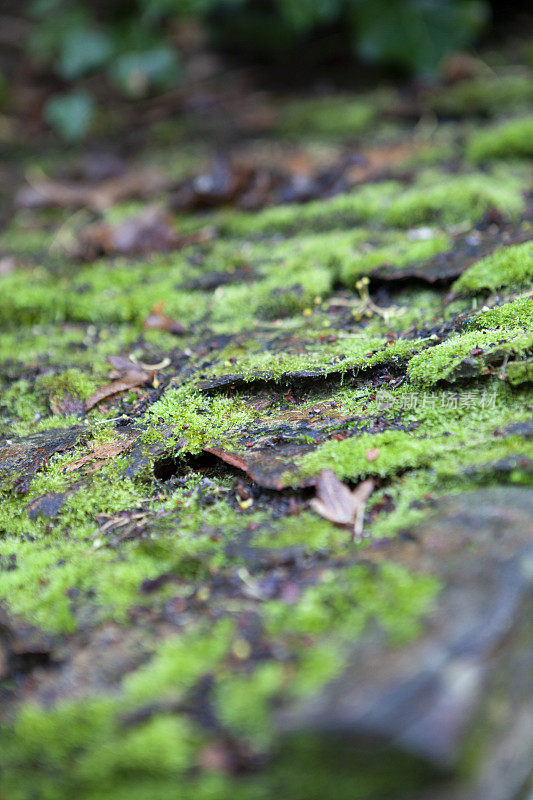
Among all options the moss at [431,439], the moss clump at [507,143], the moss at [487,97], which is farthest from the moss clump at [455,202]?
the moss at [431,439]

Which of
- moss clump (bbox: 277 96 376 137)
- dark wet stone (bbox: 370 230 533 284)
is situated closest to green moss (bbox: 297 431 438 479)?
dark wet stone (bbox: 370 230 533 284)

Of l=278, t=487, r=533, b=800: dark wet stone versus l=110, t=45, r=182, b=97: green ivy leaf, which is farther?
l=110, t=45, r=182, b=97: green ivy leaf

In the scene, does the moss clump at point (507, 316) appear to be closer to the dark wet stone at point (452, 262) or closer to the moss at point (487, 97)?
the dark wet stone at point (452, 262)

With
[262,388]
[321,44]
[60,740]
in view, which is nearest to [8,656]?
[60,740]

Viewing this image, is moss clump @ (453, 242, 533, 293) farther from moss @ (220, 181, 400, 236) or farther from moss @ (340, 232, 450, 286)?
moss @ (220, 181, 400, 236)

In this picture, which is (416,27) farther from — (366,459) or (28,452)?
(28,452)

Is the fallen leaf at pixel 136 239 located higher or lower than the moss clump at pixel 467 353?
higher
